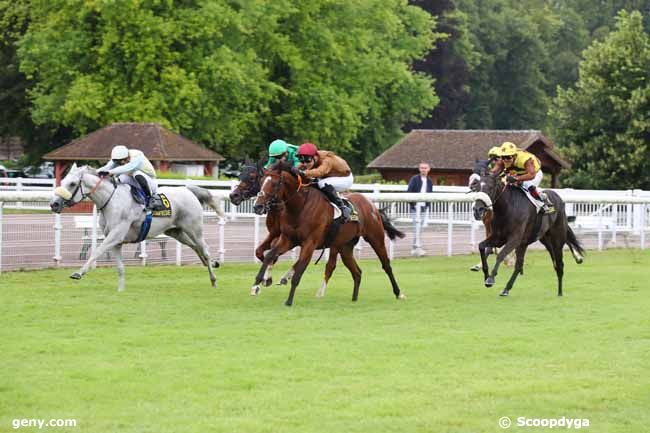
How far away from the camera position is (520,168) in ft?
55.4

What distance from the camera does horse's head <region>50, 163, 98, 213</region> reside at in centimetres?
1582

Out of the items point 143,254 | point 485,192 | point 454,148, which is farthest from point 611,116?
point 485,192

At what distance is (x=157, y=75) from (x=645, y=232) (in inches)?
780

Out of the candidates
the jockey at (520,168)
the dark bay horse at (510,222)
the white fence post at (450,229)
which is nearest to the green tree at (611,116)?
the white fence post at (450,229)

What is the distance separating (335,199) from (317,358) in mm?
5002

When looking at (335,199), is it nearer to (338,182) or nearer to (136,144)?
(338,182)

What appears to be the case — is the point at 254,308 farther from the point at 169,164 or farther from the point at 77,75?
the point at 77,75

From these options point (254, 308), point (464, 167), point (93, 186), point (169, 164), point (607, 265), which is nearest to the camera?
point (254, 308)

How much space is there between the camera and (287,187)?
14.8 m

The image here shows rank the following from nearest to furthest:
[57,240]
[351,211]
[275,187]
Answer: [275,187], [351,211], [57,240]

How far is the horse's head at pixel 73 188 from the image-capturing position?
51.9ft

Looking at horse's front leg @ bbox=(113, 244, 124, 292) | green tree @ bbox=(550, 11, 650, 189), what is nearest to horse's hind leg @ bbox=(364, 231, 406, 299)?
horse's front leg @ bbox=(113, 244, 124, 292)

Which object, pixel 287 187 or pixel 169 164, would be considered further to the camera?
pixel 169 164

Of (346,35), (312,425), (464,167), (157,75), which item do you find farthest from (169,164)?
(312,425)
